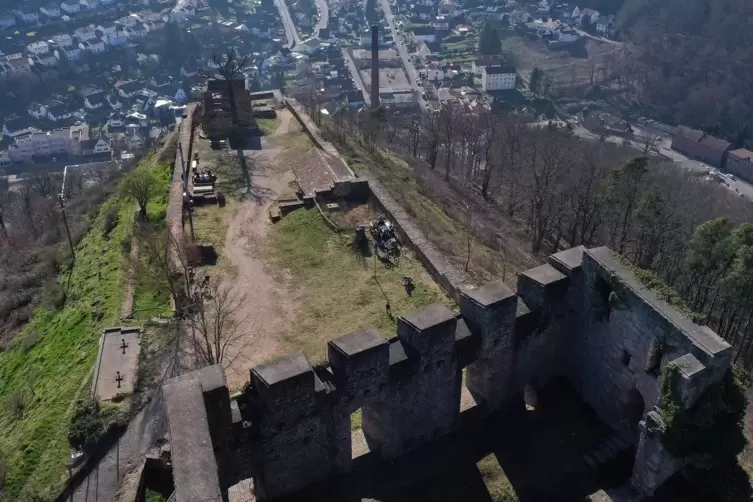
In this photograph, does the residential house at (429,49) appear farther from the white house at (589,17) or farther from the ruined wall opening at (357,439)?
the ruined wall opening at (357,439)

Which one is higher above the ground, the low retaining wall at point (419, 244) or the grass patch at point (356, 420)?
the low retaining wall at point (419, 244)

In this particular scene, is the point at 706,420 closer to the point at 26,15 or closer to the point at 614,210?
the point at 614,210

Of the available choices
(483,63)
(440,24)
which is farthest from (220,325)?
(440,24)

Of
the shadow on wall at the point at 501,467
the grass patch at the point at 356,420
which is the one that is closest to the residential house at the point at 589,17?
the shadow on wall at the point at 501,467

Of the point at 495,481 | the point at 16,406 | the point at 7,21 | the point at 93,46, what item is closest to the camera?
the point at 495,481

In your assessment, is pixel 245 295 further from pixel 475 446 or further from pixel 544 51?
pixel 544 51

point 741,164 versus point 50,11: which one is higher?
point 50,11
